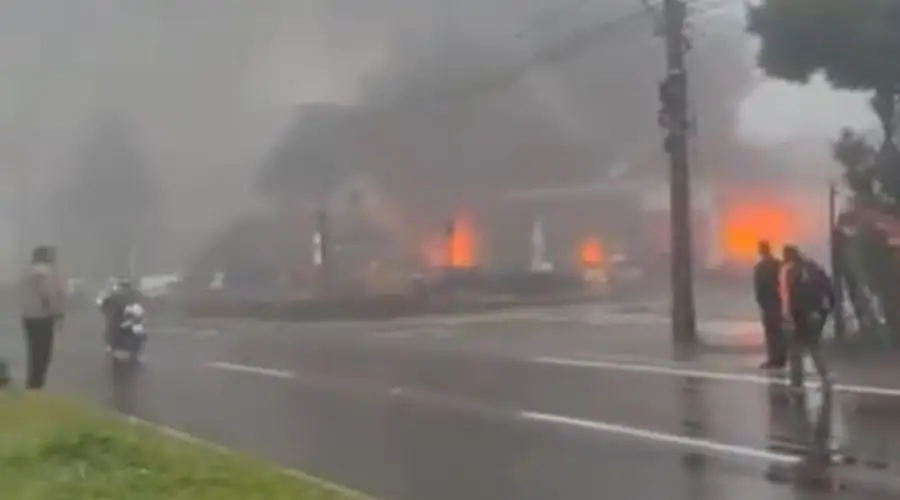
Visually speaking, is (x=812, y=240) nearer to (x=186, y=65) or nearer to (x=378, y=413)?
(x=378, y=413)

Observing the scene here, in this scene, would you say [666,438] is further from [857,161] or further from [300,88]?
[300,88]

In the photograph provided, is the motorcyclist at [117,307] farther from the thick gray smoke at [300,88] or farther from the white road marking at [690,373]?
the thick gray smoke at [300,88]

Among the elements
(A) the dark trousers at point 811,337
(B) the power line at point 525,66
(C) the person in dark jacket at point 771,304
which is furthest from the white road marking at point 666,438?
(B) the power line at point 525,66

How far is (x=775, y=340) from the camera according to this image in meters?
12.0

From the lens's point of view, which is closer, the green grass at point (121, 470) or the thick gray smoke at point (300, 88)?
the green grass at point (121, 470)

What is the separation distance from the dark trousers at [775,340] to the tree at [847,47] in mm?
2752

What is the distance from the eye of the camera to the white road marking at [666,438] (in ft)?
23.6

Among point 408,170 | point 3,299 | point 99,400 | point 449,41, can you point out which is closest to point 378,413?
point 99,400

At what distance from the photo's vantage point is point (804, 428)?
26.6 ft

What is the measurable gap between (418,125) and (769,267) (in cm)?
1187

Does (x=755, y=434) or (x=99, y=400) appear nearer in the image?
(x=755, y=434)

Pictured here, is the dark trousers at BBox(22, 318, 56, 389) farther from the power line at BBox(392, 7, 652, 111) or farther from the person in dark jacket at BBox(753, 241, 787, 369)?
the power line at BBox(392, 7, 652, 111)

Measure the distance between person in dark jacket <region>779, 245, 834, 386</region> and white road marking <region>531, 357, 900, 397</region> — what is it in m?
0.29

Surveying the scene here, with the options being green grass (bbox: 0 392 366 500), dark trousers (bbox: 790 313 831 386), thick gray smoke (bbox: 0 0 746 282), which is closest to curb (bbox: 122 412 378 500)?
green grass (bbox: 0 392 366 500)
